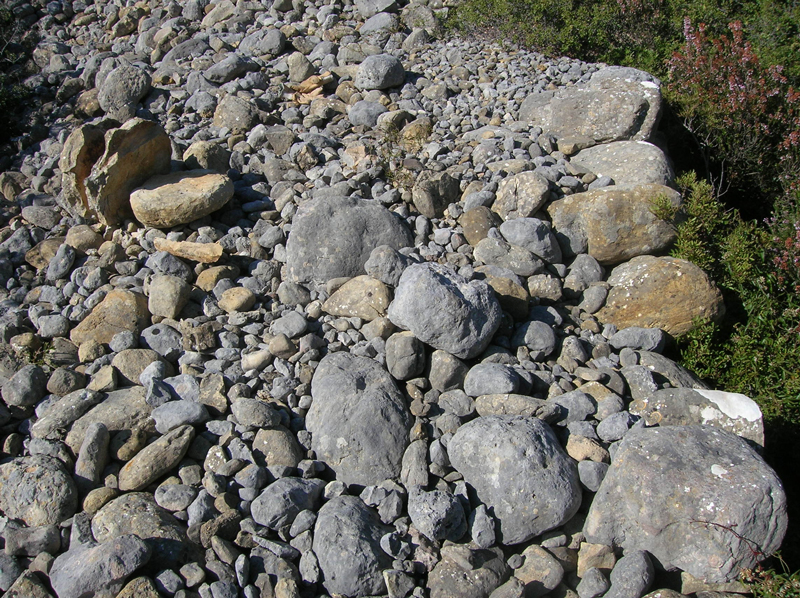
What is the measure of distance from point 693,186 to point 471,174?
2055mm

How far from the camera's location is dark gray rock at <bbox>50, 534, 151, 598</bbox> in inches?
111

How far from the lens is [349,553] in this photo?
3.05 metres

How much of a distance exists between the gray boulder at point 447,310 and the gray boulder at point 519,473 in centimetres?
59

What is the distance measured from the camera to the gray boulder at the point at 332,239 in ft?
15.3

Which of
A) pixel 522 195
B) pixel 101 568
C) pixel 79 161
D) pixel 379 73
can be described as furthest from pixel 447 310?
pixel 379 73

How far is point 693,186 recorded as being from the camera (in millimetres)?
5508

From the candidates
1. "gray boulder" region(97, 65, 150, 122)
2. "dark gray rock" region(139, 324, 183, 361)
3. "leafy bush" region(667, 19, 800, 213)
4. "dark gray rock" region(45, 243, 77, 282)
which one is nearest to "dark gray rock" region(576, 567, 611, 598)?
"dark gray rock" region(139, 324, 183, 361)

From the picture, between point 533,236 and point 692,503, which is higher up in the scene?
point 533,236

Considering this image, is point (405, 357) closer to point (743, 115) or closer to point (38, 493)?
point (38, 493)

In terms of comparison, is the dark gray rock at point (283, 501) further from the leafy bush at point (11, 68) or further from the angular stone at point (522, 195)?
the leafy bush at point (11, 68)

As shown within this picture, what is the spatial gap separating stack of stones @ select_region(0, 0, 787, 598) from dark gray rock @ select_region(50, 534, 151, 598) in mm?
14

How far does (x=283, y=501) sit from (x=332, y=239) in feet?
6.95

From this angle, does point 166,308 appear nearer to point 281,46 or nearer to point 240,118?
point 240,118

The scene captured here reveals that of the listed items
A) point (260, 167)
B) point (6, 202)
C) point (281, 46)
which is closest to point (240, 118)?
point (260, 167)
